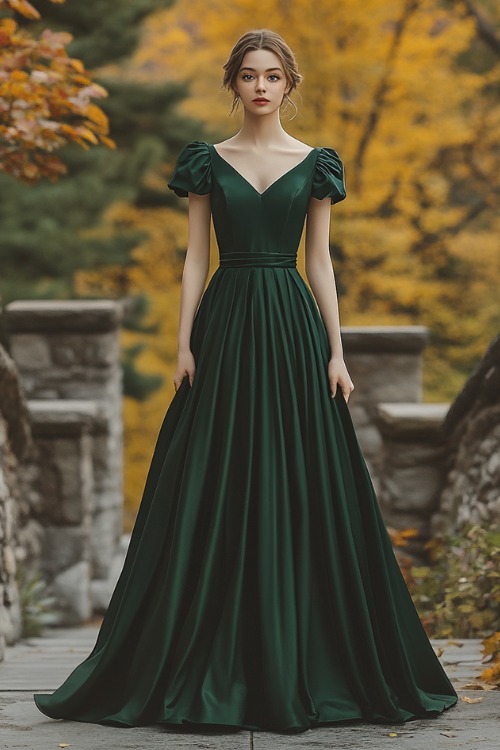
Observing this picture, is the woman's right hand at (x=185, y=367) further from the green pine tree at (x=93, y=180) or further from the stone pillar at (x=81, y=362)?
the green pine tree at (x=93, y=180)

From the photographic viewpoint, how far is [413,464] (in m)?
5.99

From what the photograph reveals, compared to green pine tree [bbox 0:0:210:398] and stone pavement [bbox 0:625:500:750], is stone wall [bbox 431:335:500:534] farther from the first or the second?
green pine tree [bbox 0:0:210:398]

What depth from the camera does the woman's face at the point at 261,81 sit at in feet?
10.4

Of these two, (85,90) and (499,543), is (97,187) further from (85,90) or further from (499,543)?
(499,543)

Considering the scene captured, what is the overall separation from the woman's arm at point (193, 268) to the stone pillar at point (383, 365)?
143 inches

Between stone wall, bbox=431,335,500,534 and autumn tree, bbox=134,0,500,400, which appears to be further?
autumn tree, bbox=134,0,500,400

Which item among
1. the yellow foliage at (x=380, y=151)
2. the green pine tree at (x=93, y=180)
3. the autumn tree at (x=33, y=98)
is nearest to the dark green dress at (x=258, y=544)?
the autumn tree at (x=33, y=98)

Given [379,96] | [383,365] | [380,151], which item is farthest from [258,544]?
[379,96]

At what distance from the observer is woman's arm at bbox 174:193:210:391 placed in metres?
3.24

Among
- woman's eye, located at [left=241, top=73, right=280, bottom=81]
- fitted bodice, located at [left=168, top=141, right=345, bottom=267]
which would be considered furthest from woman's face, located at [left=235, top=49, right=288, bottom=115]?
fitted bodice, located at [left=168, top=141, right=345, bottom=267]

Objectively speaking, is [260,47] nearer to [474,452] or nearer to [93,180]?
[474,452]

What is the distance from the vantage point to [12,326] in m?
6.91

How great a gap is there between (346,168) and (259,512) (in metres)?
12.2

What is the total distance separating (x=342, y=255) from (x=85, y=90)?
35.3 feet
